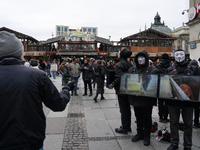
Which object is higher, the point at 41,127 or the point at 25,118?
the point at 25,118

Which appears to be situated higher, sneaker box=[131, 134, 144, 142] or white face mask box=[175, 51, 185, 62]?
white face mask box=[175, 51, 185, 62]

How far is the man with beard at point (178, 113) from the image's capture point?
3.20 metres

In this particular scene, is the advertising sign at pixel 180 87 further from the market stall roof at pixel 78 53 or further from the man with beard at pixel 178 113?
the market stall roof at pixel 78 53

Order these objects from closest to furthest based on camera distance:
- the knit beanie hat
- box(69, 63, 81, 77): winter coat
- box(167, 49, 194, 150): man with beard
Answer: the knit beanie hat < box(167, 49, 194, 150): man with beard < box(69, 63, 81, 77): winter coat

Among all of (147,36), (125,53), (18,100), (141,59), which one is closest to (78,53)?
(147,36)

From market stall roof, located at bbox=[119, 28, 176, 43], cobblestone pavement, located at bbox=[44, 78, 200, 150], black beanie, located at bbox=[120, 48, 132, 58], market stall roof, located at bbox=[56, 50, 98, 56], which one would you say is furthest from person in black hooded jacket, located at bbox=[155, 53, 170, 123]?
market stall roof, located at bbox=[119, 28, 176, 43]

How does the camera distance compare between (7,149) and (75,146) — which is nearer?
(7,149)

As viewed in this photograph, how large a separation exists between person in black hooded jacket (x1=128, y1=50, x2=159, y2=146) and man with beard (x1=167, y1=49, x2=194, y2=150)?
0.37 m

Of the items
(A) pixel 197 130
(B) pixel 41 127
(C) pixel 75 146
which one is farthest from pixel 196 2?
(B) pixel 41 127

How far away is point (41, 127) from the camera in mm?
1698

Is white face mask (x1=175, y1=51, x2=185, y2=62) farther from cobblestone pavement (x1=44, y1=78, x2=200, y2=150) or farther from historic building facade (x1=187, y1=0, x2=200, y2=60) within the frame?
historic building facade (x1=187, y1=0, x2=200, y2=60)

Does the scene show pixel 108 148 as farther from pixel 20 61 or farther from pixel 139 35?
pixel 139 35

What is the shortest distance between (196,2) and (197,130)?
16219 millimetres

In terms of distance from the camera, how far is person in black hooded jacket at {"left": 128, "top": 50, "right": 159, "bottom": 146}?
345cm
